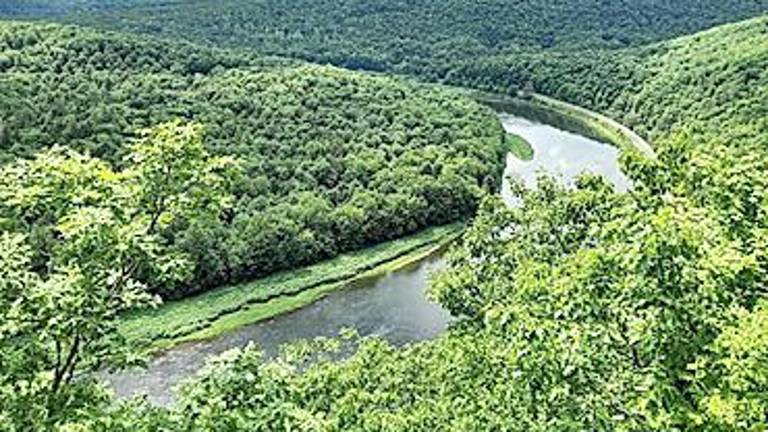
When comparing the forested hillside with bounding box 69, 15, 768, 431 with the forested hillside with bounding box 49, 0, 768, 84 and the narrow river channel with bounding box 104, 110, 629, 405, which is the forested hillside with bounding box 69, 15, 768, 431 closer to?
the narrow river channel with bounding box 104, 110, 629, 405

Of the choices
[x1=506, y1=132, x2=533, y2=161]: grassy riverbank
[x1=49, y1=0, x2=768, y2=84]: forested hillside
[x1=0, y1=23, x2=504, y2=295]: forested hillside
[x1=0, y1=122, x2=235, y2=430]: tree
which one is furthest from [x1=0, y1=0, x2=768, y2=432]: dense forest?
[x1=49, y1=0, x2=768, y2=84]: forested hillside

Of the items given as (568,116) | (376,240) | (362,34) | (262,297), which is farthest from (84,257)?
(362,34)

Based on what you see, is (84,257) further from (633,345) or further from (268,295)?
(268,295)

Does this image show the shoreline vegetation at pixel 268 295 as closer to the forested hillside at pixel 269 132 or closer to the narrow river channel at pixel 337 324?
the narrow river channel at pixel 337 324

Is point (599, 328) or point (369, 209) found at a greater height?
point (599, 328)

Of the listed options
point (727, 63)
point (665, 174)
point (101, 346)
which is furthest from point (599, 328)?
point (727, 63)

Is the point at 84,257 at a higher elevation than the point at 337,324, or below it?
higher

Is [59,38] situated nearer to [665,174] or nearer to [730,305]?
[665,174]
